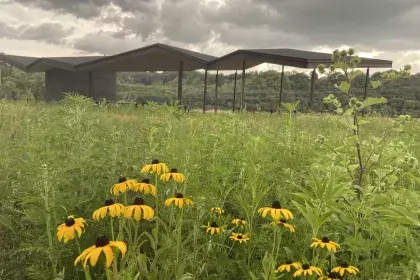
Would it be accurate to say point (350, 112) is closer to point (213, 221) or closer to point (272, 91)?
point (213, 221)

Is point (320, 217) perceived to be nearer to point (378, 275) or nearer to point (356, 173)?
point (378, 275)

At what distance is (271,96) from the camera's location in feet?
197

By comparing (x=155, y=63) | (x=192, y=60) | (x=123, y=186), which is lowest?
(x=123, y=186)

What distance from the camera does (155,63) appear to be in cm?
2812

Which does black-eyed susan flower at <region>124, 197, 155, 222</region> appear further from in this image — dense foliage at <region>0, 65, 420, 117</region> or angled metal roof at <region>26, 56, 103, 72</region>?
dense foliage at <region>0, 65, 420, 117</region>

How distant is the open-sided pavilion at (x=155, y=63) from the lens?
19578 millimetres

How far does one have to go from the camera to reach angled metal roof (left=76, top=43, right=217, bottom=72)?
2186 centimetres

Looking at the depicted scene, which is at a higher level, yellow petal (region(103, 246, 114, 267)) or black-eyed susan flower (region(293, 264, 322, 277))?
yellow petal (region(103, 246, 114, 267))

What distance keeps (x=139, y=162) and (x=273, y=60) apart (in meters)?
15.4

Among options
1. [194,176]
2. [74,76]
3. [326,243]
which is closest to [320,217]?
[326,243]

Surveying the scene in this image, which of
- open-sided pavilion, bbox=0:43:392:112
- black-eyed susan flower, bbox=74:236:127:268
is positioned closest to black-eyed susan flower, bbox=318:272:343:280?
black-eyed susan flower, bbox=74:236:127:268

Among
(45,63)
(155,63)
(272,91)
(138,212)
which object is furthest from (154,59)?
(272,91)

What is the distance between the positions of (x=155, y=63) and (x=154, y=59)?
5.72 ft

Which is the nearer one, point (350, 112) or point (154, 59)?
point (350, 112)
